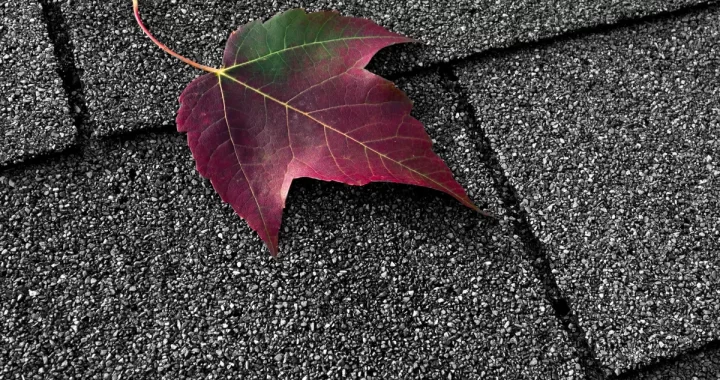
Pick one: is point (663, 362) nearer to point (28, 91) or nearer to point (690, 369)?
point (690, 369)

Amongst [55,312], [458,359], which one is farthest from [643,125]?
[55,312]

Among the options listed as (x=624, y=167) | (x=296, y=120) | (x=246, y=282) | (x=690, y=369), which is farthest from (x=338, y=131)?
(x=690, y=369)

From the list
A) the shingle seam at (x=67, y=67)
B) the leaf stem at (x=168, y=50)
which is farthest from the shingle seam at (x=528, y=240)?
the shingle seam at (x=67, y=67)

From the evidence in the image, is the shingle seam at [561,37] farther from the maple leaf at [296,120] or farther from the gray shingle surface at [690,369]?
the gray shingle surface at [690,369]

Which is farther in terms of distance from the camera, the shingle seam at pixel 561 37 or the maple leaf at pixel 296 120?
the shingle seam at pixel 561 37

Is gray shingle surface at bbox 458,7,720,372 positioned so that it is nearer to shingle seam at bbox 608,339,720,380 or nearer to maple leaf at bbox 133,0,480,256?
shingle seam at bbox 608,339,720,380

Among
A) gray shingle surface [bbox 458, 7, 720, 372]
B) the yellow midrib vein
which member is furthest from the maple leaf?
gray shingle surface [bbox 458, 7, 720, 372]

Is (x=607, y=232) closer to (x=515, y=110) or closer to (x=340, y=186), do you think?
(x=515, y=110)
